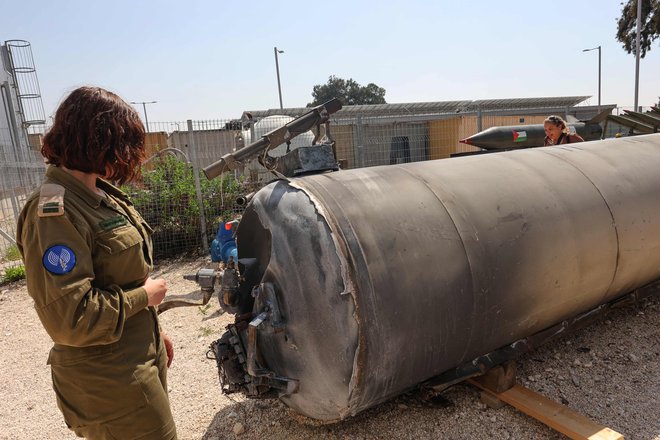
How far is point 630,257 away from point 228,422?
8.36 feet

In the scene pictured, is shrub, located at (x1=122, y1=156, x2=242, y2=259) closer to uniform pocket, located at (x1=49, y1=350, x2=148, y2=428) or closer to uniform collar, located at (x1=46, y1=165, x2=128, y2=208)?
uniform collar, located at (x1=46, y1=165, x2=128, y2=208)

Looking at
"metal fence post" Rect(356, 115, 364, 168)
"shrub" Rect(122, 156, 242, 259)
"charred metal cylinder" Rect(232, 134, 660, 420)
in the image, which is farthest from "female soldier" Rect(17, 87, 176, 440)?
"metal fence post" Rect(356, 115, 364, 168)

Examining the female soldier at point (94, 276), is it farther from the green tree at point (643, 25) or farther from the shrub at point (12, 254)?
the green tree at point (643, 25)

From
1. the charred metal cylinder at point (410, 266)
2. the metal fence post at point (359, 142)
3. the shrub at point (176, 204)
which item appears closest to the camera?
the charred metal cylinder at point (410, 266)

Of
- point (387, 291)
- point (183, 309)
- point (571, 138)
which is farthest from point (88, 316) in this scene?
point (571, 138)

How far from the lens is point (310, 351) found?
194 centimetres

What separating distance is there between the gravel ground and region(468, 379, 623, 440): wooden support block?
9cm

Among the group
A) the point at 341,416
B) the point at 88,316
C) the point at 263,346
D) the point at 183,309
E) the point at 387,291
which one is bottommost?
the point at 183,309

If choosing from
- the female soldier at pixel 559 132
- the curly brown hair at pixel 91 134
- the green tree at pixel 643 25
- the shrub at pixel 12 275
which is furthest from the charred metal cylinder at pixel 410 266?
the green tree at pixel 643 25

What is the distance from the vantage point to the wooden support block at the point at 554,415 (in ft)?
7.32

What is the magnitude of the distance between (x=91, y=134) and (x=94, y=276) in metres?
0.45

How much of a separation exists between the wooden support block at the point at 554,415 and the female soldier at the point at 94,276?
1.81 m

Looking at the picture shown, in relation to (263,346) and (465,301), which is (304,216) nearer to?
(263,346)

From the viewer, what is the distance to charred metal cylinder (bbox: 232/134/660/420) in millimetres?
1846
